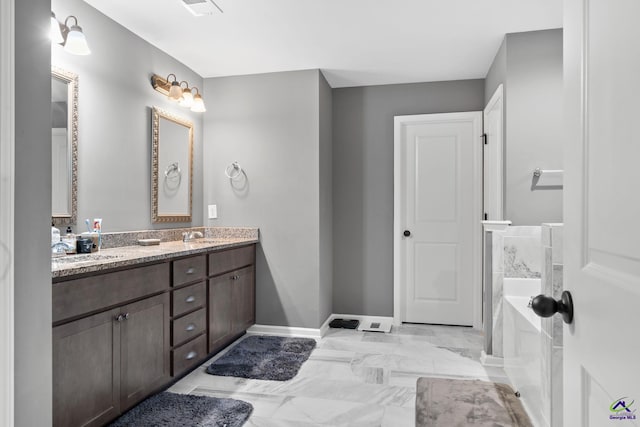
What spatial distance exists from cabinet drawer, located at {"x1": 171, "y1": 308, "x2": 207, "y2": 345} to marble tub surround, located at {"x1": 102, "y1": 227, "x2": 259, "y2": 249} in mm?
707

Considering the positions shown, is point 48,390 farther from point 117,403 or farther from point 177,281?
point 177,281

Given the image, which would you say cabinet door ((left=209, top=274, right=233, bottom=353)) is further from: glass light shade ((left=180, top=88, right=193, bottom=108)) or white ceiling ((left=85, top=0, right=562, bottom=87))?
white ceiling ((left=85, top=0, right=562, bottom=87))

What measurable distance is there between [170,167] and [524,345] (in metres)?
2.86

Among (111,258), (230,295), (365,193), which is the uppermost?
(365,193)

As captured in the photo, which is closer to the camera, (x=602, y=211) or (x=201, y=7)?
(x=602, y=211)

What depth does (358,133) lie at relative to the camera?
14.3 feet

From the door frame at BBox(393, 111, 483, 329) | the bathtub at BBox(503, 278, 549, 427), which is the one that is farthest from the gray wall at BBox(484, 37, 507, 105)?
the bathtub at BBox(503, 278, 549, 427)

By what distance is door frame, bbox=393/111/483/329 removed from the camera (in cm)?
404

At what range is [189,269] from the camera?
8.93 ft

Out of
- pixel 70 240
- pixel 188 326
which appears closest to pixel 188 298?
pixel 188 326

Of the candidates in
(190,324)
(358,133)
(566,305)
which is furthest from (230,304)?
(566,305)

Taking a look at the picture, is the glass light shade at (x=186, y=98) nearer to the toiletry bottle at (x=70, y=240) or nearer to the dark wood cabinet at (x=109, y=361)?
the toiletry bottle at (x=70, y=240)

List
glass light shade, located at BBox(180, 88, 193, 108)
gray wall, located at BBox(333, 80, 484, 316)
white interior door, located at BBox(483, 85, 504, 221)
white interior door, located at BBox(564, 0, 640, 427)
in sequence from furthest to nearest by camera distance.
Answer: gray wall, located at BBox(333, 80, 484, 316), glass light shade, located at BBox(180, 88, 193, 108), white interior door, located at BBox(483, 85, 504, 221), white interior door, located at BBox(564, 0, 640, 427)

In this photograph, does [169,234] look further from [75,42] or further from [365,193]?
[365,193]
